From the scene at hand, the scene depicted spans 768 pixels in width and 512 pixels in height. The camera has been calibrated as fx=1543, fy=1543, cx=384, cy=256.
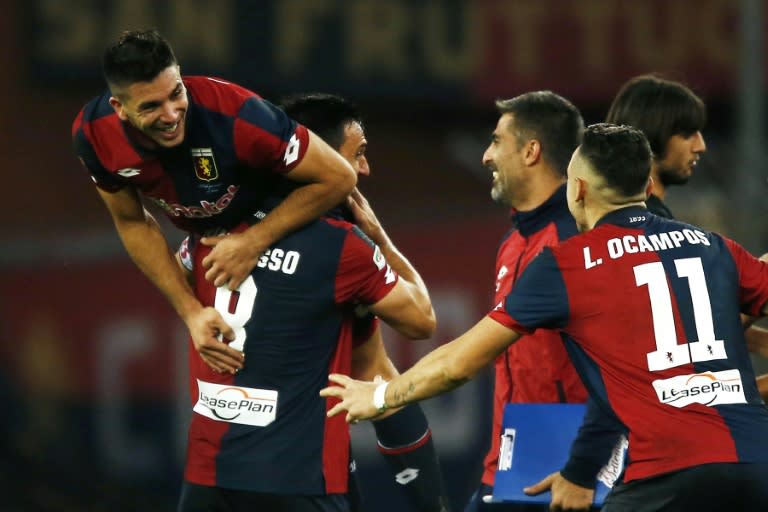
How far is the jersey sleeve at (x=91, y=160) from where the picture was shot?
471 cm

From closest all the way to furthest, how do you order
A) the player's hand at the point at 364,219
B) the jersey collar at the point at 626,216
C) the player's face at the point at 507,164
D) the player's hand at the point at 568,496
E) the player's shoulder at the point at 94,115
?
the jersey collar at the point at 626,216
the player's shoulder at the point at 94,115
the player's hand at the point at 568,496
the player's hand at the point at 364,219
the player's face at the point at 507,164

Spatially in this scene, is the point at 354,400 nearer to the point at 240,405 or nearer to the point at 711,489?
the point at 240,405

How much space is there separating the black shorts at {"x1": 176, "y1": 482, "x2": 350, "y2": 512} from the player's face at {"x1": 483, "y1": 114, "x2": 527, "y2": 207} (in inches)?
53.2

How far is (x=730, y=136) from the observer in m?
14.9

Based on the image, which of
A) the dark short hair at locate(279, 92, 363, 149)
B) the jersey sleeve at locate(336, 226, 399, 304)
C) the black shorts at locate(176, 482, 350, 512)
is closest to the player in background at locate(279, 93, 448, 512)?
the dark short hair at locate(279, 92, 363, 149)

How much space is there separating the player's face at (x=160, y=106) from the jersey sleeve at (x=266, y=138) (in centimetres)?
18

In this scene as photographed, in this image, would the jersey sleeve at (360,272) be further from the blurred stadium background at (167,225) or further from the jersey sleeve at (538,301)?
the blurred stadium background at (167,225)

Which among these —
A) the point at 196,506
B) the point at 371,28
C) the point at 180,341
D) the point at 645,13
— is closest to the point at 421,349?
the point at 180,341

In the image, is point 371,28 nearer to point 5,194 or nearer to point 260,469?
point 5,194

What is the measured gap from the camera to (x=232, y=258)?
4703 millimetres

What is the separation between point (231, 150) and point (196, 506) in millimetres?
1116

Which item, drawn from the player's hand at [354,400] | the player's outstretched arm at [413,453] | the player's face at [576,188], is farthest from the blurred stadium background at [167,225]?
the player's hand at [354,400]

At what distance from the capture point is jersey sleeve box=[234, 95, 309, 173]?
4.64 m

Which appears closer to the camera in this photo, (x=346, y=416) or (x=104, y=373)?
(x=346, y=416)
